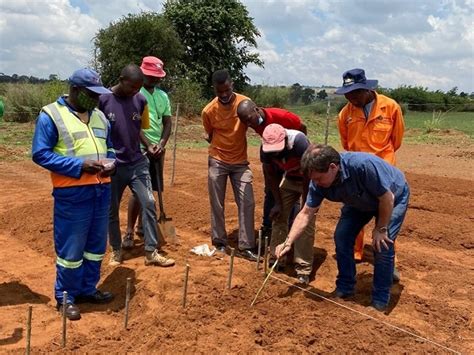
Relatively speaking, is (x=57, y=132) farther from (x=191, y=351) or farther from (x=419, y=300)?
(x=419, y=300)

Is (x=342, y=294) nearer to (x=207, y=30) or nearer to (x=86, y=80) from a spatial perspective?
(x=86, y=80)

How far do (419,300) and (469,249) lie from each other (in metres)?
1.97

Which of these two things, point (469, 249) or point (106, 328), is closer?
point (106, 328)

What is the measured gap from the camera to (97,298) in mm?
4223

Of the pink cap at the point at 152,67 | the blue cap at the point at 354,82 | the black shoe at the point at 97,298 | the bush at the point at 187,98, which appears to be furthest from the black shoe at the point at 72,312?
the bush at the point at 187,98

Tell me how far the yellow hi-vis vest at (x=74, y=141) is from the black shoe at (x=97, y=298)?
994mm

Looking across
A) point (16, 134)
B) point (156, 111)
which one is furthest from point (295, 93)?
point (156, 111)

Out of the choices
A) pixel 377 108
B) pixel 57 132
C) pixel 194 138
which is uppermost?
pixel 377 108

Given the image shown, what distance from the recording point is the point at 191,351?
3264mm

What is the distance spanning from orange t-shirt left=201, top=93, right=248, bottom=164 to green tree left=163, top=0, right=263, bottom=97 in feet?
62.6

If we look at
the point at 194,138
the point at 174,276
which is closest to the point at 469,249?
the point at 174,276

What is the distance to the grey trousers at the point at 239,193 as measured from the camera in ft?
17.2

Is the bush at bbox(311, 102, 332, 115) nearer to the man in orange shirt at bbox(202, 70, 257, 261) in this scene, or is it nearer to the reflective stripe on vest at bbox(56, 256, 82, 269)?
the man in orange shirt at bbox(202, 70, 257, 261)

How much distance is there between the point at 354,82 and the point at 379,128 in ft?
1.62
